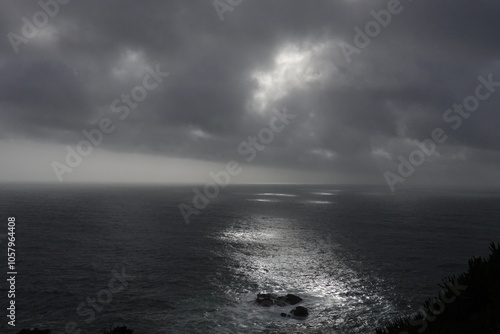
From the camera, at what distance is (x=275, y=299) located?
41.5 m

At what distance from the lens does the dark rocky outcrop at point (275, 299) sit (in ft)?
133

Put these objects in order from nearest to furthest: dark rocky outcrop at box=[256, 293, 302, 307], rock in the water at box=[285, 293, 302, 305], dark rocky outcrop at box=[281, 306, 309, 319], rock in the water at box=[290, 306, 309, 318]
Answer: dark rocky outcrop at box=[281, 306, 309, 319] → rock in the water at box=[290, 306, 309, 318] → dark rocky outcrop at box=[256, 293, 302, 307] → rock in the water at box=[285, 293, 302, 305]

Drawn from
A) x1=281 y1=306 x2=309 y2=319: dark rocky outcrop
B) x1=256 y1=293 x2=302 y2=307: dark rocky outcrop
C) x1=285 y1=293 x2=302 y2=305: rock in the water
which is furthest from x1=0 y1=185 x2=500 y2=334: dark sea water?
x1=285 y1=293 x2=302 y2=305: rock in the water

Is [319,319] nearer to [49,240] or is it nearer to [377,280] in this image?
[377,280]

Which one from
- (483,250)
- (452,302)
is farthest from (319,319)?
(483,250)

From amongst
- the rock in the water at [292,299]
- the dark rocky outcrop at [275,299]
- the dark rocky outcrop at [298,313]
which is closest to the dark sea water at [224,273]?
the dark rocky outcrop at [298,313]

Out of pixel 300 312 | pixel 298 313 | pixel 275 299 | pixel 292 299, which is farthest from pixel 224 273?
pixel 300 312

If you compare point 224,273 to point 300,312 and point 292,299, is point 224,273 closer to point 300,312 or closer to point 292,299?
point 292,299

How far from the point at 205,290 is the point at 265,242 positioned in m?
38.5

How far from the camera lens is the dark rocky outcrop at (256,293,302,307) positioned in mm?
40531

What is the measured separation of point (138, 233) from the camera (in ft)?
298

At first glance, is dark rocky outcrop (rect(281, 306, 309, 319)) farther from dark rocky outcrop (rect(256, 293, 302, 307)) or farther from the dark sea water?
dark rocky outcrop (rect(256, 293, 302, 307))

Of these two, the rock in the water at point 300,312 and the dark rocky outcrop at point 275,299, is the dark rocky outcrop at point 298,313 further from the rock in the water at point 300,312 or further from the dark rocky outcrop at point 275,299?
the dark rocky outcrop at point 275,299

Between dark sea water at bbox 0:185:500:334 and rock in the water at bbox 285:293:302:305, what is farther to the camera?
rock in the water at bbox 285:293:302:305
